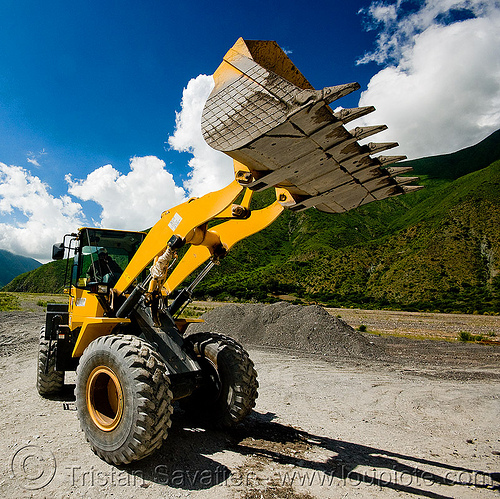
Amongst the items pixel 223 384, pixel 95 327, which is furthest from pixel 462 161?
pixel 95 327

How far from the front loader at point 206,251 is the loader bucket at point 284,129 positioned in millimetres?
11

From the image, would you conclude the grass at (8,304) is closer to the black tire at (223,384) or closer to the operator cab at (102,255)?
the operator cab at (102,255)

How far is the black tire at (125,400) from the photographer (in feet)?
12.0

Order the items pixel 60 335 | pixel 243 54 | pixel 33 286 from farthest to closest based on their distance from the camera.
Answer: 1. pixel 33 286
2. pixel 60 335
3. pixel 243 54

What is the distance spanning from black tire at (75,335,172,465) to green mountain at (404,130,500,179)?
160 meters

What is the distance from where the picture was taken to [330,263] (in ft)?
252

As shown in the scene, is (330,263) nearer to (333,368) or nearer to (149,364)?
(333,368)

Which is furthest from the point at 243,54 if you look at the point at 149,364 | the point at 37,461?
the point at 37,461

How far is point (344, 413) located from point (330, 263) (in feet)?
237

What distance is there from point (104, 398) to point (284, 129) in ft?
12.9

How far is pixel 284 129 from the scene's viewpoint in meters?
2.80

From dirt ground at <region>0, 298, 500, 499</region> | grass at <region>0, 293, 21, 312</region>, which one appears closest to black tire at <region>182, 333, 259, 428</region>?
dirt ground at <region>0, 298, 500, 499</region>

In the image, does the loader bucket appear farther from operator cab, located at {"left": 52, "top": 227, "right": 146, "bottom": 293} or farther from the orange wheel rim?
operator cab, located at {"left": 52, "top": 227, "right": 146, "bottom": 293}

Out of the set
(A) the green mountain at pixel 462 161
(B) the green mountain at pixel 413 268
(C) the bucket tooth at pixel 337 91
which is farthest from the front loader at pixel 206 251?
(A) the green mountain at pixel 462 161
